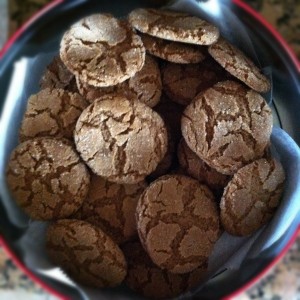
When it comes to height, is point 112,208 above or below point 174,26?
below

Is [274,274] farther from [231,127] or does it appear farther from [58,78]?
[58,78]

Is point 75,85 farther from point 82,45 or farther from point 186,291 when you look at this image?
point 186,291

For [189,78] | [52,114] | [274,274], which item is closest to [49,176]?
[52,114]

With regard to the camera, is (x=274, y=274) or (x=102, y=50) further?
(x=274, y=274)

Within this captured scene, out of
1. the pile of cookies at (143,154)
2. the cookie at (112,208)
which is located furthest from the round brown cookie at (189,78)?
the cookie at (112,208)

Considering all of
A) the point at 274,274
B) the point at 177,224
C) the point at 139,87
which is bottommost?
the point at 274,274

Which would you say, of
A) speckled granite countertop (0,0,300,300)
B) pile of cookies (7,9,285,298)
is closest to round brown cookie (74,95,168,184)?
pile of cookies (7,9,285,298)

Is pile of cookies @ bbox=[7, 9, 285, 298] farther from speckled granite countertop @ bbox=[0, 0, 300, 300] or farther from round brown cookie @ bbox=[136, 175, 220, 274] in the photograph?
speckled granite countertop @ bbox=[0, 0, 300, 300]
